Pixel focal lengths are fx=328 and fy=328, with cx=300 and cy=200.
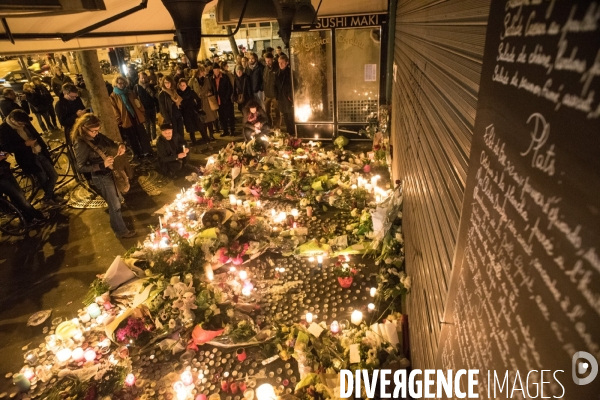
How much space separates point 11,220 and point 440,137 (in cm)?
869

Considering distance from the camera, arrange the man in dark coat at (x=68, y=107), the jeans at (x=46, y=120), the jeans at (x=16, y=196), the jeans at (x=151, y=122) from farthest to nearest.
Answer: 1. the jeans at (x=46, y=120)
2. the jeans at (x=151, y=122)
3. the man in dark coat at (x=68, y=107)
4. the jeans at (x=16, y=196)

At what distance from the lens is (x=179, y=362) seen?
12.8ft

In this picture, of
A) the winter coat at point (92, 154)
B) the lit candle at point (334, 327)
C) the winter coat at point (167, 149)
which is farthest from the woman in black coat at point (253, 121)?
the lit candle at point (334, 327)

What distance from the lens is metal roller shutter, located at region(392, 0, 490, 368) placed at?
163cm

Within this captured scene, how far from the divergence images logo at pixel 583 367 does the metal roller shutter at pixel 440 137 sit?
109 cm

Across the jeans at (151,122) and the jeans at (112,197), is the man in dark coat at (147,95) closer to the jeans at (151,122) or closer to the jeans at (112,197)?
the jeans at (151,122)

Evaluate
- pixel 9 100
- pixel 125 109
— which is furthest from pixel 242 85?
pixel 9 100

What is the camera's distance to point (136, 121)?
31.9ft

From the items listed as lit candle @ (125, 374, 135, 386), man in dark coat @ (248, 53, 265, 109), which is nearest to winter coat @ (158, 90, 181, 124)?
man in dark coat @ (248, 53, 265, 109)

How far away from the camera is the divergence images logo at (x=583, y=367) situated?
0.58 m

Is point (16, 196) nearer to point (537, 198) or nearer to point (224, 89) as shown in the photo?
point (224, 89)

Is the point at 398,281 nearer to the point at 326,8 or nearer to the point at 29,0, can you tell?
the point at 29,0

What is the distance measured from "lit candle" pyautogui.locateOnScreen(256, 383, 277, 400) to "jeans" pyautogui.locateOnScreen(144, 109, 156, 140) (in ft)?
33.1

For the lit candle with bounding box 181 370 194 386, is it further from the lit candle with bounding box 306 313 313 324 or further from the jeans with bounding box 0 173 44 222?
the jeans with bounding box 0 173 44 222
